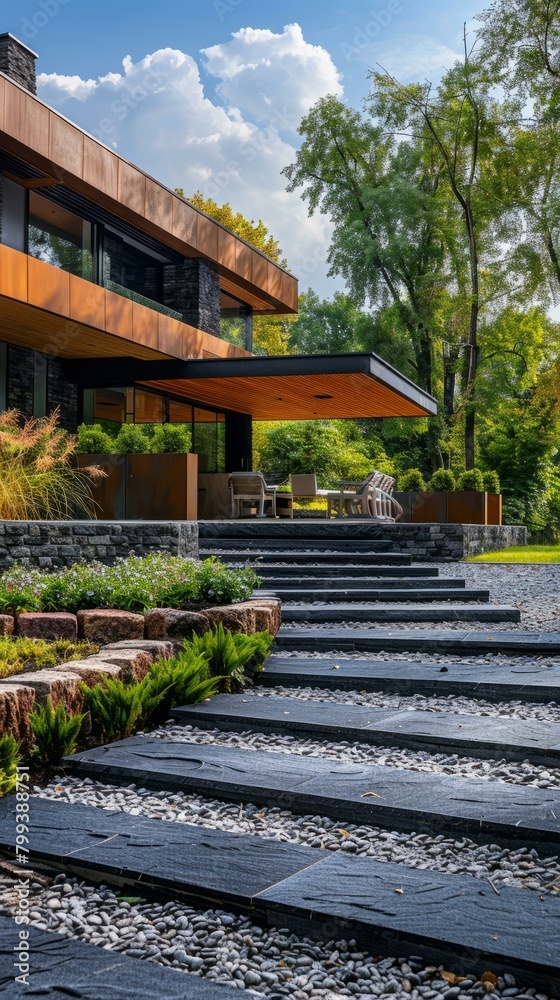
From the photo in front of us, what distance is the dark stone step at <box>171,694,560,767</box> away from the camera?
3691mm

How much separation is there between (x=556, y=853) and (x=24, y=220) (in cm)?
1385

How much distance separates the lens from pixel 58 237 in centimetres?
1500

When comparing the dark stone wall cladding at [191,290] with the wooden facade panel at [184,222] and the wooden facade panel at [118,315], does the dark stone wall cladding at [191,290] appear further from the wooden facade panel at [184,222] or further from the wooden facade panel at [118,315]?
the wooden facade panel at [118,315]

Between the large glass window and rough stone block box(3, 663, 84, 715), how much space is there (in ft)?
35.9

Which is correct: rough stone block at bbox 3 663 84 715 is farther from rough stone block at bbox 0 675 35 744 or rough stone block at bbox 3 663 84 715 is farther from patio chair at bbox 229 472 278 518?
patio chair at bbox 229 472 278 518

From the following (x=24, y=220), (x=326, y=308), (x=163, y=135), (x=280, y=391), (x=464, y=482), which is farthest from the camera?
(x=326, y=308)

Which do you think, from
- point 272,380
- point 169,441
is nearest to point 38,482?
point 169,441

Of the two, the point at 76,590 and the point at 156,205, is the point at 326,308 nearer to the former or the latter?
the point at 156,205

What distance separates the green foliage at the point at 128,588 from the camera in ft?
18.8

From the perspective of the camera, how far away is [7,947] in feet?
7.58

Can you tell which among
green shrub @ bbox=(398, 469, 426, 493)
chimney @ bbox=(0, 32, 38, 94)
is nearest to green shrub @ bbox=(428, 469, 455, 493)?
green shrub @ bbox=(398, 469, 426, 493)

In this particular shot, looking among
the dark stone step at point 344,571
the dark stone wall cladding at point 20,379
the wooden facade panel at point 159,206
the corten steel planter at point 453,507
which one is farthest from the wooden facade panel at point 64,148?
the corten steel planter at point 453,507

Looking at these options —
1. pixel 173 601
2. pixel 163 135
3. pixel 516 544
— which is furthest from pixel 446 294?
pixel 173 601

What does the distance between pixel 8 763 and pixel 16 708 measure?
0.78 feet
